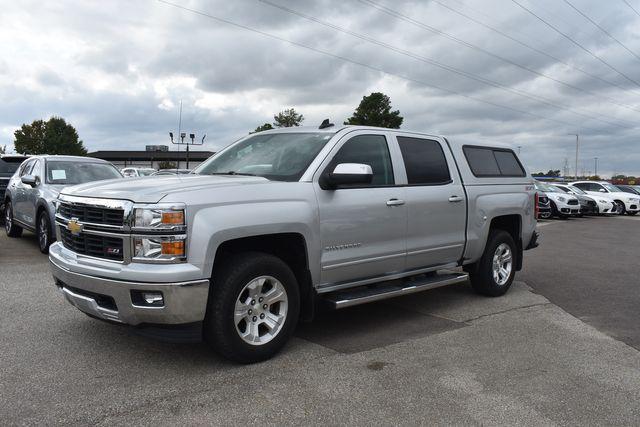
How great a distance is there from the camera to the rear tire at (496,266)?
6570mm

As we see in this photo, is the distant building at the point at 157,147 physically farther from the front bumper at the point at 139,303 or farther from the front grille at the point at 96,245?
the front bumper at the point at 139,303

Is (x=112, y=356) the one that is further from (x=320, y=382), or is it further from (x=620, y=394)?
(x=620, y=394)

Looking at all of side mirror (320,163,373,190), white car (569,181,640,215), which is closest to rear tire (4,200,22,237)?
side mirror (320,163,373,190)

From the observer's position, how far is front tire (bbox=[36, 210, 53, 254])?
337 inches

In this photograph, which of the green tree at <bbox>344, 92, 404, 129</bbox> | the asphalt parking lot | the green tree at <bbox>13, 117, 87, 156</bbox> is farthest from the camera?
the green tree at <bbox>13, 117, 87, 156</bbox>

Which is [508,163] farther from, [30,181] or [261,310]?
[30,181]

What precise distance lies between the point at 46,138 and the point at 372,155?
83.6 meters

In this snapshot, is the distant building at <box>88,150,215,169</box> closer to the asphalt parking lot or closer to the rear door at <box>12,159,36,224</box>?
the rear door at <box>12,159,36,224</box>

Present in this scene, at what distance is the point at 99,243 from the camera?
13.0ft

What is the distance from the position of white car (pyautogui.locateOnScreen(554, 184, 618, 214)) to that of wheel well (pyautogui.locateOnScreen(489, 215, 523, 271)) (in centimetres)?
2000

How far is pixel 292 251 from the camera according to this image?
454 centimetres

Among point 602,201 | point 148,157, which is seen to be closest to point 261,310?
point 602,201

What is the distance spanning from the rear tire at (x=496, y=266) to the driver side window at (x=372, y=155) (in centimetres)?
206

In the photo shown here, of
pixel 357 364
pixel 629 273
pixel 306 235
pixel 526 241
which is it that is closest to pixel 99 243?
pixel 306 235
